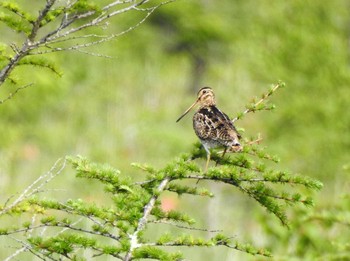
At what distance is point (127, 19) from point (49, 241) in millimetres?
40591

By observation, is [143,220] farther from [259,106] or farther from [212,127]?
[259,106]

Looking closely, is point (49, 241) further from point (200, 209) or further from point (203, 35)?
point (203, 35)

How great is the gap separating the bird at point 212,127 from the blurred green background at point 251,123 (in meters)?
2.16

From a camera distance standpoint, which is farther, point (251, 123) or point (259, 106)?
point (251, 123)

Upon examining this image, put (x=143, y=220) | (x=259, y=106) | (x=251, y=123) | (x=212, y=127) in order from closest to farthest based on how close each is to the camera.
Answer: (x=143, y=220) < (x=259, y=106) < (x=212, y=127) < (x=251, y=123)

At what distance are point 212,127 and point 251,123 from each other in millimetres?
15876

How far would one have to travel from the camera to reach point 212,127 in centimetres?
613

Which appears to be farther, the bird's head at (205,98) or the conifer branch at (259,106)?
the bird's head at (205,98)

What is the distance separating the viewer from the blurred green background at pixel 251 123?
56.6 ft

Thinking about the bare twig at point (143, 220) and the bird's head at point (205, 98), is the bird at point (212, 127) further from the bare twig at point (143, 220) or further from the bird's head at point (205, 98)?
the bare twig at point (143, 220)

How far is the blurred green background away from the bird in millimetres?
2164

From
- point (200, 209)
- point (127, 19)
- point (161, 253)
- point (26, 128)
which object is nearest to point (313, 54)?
point (26, 128)

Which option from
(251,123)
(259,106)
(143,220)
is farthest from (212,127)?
(251,123)

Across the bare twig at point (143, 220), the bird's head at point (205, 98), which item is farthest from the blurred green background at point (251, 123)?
the bare twig at point (143, 220)
